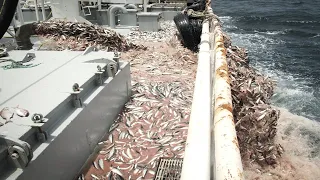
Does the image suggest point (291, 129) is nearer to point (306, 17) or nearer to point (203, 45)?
point (203, 45)

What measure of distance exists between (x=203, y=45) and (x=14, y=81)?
425cm

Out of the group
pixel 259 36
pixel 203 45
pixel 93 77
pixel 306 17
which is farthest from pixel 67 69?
pixel 306 17

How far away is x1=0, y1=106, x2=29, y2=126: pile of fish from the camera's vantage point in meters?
3.33

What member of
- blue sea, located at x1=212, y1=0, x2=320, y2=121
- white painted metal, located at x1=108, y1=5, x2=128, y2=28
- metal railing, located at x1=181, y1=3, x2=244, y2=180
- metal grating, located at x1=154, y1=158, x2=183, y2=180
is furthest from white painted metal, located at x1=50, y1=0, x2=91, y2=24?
metal railing, located at x1=181, y1=3, x2=244, y2=180

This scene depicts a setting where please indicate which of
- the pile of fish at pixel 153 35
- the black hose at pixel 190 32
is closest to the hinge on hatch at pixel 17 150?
the black hose at pixel 190 32

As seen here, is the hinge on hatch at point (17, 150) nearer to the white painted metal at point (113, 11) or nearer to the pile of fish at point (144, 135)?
the pile of fish at point (144, 135)

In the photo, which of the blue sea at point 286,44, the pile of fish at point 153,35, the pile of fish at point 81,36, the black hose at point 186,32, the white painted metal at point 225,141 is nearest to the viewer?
the white painted metal at point 225,141

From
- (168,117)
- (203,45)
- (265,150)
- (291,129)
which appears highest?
(203,45)

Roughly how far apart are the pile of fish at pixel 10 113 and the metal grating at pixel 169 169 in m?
2.36

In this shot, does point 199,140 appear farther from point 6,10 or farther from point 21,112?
point 21,112

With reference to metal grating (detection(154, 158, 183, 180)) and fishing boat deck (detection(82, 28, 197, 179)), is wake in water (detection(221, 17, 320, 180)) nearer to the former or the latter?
metal grating (detection(154, 158, 183, 180))

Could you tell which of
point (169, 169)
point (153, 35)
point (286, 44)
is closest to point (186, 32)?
point (153, 35)

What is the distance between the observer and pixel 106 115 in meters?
5.41

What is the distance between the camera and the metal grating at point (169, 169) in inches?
170
